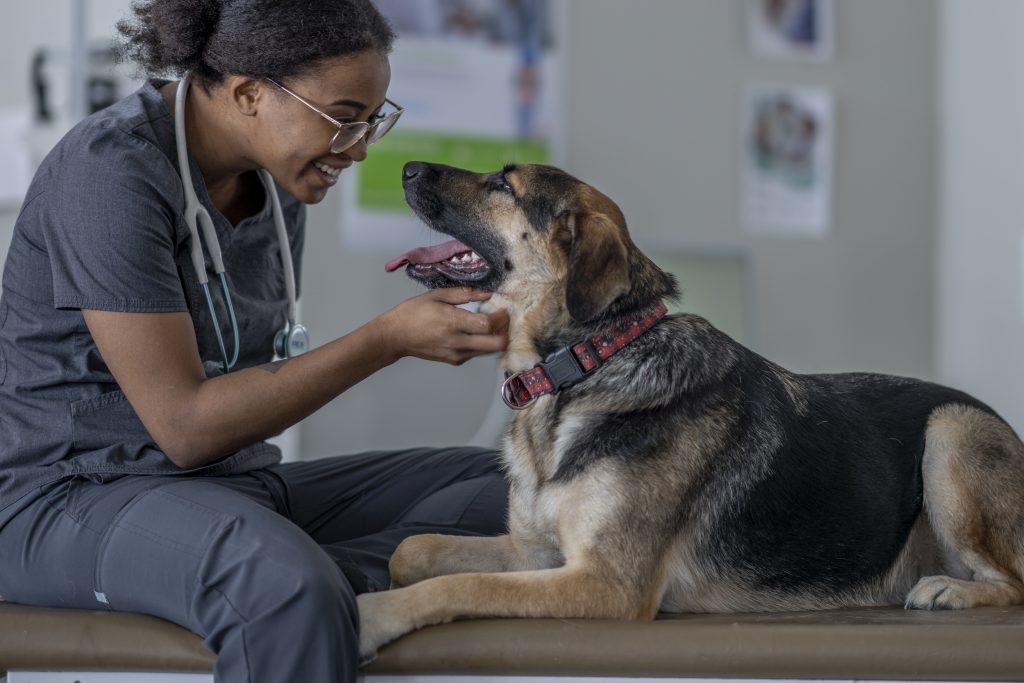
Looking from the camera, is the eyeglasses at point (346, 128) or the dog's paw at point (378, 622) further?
the eyeglasses at point (346, 128)

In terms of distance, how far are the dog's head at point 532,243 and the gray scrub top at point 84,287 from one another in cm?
39

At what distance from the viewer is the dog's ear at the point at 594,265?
1.74 metres

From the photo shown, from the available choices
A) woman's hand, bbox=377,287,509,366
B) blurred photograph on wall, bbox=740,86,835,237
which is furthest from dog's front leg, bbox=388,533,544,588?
blurred photograph on wall, bbox=740,86,835,237

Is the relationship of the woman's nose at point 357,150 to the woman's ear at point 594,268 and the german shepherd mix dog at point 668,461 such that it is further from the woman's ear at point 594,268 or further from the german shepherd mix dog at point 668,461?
the woman's ear at point 594,268

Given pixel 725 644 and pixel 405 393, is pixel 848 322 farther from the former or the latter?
pixel 725 644

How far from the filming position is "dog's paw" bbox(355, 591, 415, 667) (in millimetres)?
1511

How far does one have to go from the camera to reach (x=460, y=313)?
68.5 inches

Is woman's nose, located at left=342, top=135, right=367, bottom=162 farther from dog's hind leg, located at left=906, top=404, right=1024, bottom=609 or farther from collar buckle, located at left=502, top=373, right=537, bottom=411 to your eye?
dog's hind leg, located at left=906, top=404, right=1024, bottom=609

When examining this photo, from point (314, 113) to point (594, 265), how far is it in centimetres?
55

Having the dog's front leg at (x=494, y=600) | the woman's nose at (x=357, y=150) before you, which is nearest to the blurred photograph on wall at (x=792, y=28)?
the woman's nose at (x=357, y=150)

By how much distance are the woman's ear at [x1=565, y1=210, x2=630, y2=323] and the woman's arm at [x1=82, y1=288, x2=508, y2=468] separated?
A: 0.53 feet

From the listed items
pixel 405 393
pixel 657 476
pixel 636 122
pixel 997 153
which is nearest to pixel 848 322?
pixel 997 153

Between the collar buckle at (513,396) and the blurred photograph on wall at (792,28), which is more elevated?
the blurred photograph on wall at (792,28)

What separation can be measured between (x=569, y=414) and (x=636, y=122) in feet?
9.09
